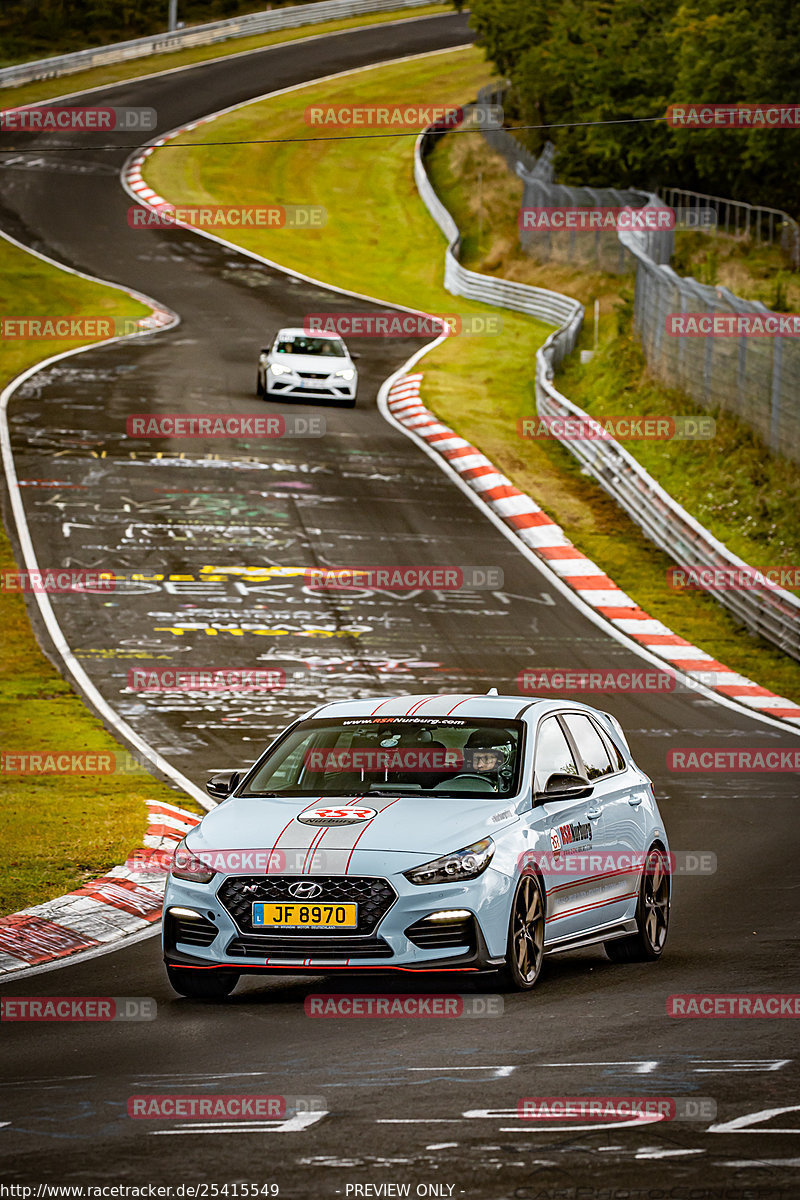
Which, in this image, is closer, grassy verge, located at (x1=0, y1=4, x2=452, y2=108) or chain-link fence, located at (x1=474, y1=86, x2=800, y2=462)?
chain-link fence, located at (x1=474, y1=86, x2=800, y2=462)

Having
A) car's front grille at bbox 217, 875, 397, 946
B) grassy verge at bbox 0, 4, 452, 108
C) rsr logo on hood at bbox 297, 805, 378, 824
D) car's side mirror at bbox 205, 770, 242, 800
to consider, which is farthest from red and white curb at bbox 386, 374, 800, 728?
grassy verge at bbox 0, 4, 452, 108

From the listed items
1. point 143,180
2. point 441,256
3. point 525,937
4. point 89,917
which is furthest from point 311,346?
point 525,937

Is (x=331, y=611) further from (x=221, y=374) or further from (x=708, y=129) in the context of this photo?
(x=708, y=129)

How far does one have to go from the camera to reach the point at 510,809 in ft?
31.2

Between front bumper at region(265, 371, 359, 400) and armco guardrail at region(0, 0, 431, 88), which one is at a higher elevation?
armco guardrail at region(0, 0, 431, 88)

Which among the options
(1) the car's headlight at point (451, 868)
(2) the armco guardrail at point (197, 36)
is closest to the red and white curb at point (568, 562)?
(1) the car's headlight at point (451, 868)

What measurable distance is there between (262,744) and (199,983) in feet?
29.8

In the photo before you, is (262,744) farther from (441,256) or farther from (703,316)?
(441,256)

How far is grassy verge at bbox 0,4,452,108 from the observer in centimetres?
7456

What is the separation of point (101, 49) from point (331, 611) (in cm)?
6176

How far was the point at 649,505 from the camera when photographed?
97.5ft

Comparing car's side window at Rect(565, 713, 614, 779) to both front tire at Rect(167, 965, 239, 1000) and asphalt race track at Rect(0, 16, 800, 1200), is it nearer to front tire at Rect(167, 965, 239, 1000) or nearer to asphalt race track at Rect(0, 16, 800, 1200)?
asphalt race track at Rect(0, 16, 800, 1200)

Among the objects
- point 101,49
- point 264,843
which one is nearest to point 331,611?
point 264,843

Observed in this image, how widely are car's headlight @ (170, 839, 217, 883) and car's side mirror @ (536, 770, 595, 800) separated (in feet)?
5.97
